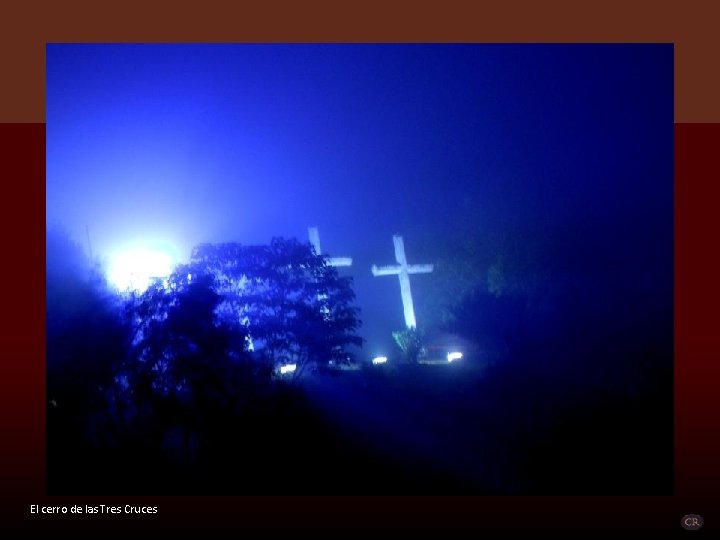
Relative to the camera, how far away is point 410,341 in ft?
56.3

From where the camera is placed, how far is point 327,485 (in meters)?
9.02

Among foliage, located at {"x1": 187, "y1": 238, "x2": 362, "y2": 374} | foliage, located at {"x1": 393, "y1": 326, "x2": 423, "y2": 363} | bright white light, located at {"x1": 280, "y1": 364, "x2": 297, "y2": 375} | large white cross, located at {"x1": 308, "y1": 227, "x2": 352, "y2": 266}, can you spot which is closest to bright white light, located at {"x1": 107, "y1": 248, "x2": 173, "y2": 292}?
foliage, located at {"x1": 187, "y1": 238, "x2": 362, "y2": 374}

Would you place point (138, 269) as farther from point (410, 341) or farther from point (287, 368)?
point (410, 341)

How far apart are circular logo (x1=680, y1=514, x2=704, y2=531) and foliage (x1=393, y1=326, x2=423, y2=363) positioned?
9468 mm

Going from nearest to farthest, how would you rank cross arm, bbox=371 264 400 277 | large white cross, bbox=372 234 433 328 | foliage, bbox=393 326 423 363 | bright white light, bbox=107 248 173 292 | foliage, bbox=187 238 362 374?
bright white light, bbox=107 248 173 292
foliage, bbox=187 238 362 374
foliage, bbox=393 326 423 363
cross arm, bbox=371 264 400 277
large white cross, bbox=372 234 433 328

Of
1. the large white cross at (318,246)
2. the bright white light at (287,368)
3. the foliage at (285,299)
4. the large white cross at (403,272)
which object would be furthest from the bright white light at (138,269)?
the large white cross at (403,272)

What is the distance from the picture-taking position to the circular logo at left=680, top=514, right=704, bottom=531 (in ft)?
20.9

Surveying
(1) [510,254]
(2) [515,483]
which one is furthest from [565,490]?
(1) [510,254]

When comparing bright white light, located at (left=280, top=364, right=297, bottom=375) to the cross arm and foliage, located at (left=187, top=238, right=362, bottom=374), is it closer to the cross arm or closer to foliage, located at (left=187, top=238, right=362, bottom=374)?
foliage, located at (left=187, top=238, right=362, bottom=374)

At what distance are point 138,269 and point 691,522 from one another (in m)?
8.80

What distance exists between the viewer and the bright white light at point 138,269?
8773 millimetres

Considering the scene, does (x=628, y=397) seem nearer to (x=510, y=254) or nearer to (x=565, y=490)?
(x=565, y=490)

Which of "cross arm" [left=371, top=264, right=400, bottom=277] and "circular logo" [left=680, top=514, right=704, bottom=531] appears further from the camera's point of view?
"cross arm" [left=371, top=264, right=400, bottom=277]

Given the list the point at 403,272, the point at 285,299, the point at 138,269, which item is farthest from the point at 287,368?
the point at 403,272
